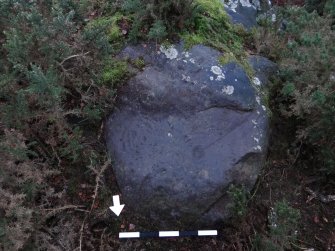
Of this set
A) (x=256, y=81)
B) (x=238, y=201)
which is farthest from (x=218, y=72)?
(x=238, y=201)

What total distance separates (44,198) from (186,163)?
138 centimetres

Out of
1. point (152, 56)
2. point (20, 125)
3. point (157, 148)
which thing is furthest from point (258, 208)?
point (20, 125)

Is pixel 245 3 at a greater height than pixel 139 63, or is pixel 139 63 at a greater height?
pixel 245 3

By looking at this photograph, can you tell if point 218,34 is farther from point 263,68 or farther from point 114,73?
point 114,73

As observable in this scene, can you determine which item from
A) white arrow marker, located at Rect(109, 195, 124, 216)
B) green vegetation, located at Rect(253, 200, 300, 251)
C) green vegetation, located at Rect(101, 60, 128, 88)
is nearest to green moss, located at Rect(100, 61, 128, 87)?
green vegetation, located at Rect(101, 60, 128, 88)

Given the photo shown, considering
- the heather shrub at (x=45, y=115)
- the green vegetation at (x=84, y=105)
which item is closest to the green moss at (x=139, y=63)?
the green vegetation at (x=84, y=105)

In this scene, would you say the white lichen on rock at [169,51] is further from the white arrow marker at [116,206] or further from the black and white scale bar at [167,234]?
the black and white scale bar at [167,234]

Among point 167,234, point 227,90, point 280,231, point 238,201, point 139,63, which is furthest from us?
point 139,63

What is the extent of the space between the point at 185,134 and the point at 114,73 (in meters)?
1.03

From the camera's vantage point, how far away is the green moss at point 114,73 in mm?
4320

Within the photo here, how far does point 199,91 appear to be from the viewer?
4234 mm

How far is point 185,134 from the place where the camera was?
4.08 m

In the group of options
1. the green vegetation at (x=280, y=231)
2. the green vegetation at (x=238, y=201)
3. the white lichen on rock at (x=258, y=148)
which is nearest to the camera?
the green vegetation at (x=280, y=231)

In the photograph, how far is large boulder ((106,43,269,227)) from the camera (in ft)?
12.8
